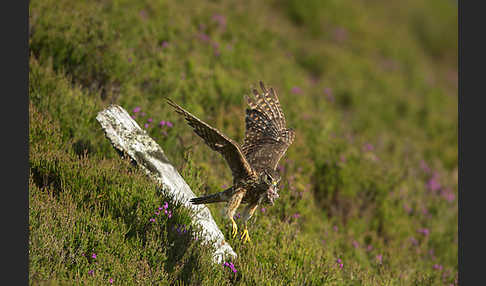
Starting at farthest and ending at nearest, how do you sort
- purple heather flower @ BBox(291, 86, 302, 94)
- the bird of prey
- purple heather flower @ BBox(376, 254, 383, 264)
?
purple heather flower @ BBox(291, 86, 302, 94) < purple heather flower @ BBox(376, 254, 383, 264) < the bird of prey

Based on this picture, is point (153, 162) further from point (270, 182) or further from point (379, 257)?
point (379, 257)

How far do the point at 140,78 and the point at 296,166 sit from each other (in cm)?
263

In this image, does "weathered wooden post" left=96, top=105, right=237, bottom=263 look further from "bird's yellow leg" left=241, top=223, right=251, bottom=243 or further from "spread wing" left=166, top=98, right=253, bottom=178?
"spread wing" left=166, top=98, right=253, bottom=178

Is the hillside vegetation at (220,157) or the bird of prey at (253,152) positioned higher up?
the bird of prey at (253,152)

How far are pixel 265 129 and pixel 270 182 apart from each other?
152 cm

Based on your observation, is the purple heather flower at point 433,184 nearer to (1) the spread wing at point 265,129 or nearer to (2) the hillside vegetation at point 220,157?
(2) the hillside vegetation at point 220,157

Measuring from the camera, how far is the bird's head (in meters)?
4.13

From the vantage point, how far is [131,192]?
4.45 metres

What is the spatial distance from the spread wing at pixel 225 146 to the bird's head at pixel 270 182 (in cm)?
15

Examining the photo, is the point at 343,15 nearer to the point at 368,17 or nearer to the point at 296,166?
the point at 368,17

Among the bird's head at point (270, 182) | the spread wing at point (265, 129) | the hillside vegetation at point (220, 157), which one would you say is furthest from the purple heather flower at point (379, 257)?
the bird's head at point (270, 182)

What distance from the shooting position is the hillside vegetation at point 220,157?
4.22 metres

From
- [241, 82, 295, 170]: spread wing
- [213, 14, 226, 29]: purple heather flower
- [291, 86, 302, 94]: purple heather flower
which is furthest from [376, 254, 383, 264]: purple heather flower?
[213, 14, 226, 29]: purple heather flower

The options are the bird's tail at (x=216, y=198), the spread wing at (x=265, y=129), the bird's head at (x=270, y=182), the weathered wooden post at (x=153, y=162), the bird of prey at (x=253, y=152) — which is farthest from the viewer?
the spread wing at (x=265, y=129)
